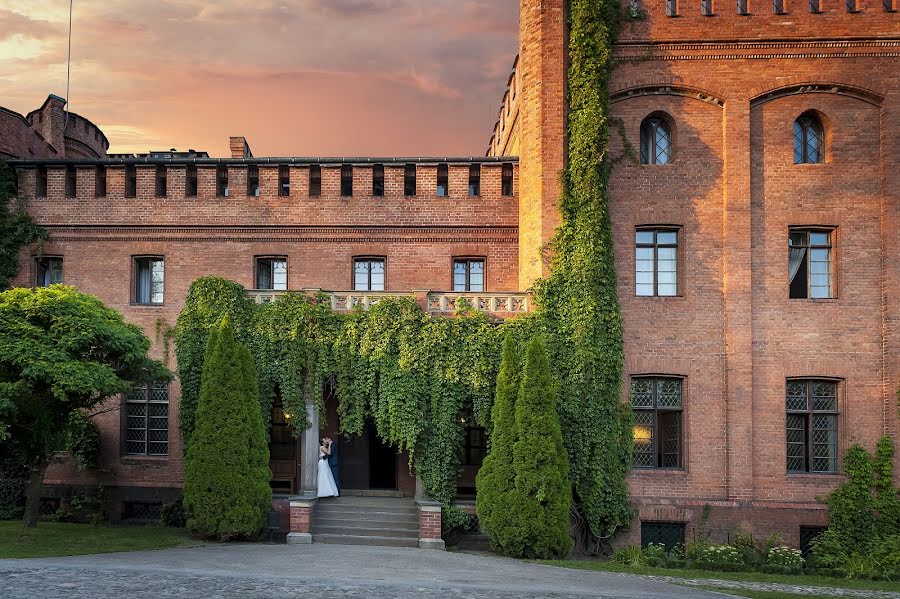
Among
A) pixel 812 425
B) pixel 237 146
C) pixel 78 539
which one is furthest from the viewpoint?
pixel 237 146

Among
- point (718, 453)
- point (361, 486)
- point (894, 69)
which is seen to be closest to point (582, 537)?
point (718, 453)

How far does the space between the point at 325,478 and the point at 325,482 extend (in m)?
0.09

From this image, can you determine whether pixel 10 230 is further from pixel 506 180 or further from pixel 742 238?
pixel 742 238

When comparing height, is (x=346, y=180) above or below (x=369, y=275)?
above

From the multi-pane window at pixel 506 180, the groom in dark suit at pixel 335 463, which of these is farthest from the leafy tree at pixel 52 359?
the multi-pane window at pixel 506 180

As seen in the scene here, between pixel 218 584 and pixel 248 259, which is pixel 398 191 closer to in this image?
pixel 248 259

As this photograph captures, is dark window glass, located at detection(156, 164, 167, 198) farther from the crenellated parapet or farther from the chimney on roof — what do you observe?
the chimney on roof

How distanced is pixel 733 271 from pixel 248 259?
40.4 ft

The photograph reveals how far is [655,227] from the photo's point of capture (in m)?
17.1

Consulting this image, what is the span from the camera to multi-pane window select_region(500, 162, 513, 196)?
1884 cm

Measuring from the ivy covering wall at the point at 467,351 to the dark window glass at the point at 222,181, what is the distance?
3.83 metres

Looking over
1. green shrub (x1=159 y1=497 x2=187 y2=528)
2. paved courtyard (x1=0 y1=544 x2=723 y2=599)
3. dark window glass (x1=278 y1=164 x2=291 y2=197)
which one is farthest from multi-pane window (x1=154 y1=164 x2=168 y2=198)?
paved courtyard (x1=0 y1=544 x2=723 y2=599)

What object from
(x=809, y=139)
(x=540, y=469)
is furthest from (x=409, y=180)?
(x=809, y=139)

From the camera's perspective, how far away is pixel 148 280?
19312 mm
